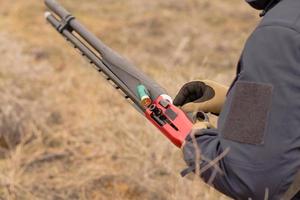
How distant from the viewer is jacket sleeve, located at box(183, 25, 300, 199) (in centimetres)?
202

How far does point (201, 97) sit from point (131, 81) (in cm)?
28

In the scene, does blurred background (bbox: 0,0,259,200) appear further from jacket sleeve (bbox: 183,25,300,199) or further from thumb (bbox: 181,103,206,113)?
jacket sleeve (bbox: 183,25,300,199)

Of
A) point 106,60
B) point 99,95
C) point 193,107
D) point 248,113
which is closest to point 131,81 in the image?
point 106,60

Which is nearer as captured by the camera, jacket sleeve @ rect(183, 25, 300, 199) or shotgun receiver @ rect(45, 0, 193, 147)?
jacket sleeve @ rect(183, 25, 300, 199)

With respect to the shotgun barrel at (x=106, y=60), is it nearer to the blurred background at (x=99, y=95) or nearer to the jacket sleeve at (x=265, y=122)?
the blurred background at (x=99, y=95)

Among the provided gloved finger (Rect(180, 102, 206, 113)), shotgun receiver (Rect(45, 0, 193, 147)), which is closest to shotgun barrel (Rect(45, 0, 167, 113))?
shotgun receiver (Rect(45, 0, 193, 147))

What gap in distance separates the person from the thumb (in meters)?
0.38

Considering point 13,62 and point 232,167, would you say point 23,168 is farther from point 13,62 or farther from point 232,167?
point 232,167

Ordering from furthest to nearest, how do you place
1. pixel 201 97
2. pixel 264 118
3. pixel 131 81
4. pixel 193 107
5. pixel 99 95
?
pixel 99 95, pixel 131 81, pixel 201 97, pixel 193 107, pixel 264 118

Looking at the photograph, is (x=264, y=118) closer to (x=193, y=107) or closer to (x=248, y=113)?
(x=248, y=113)

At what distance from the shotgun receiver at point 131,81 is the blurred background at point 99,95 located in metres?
0.49

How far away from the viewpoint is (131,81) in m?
2.85

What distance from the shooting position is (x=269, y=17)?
2.09 metres

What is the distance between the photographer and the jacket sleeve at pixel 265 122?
2020 millimetres
